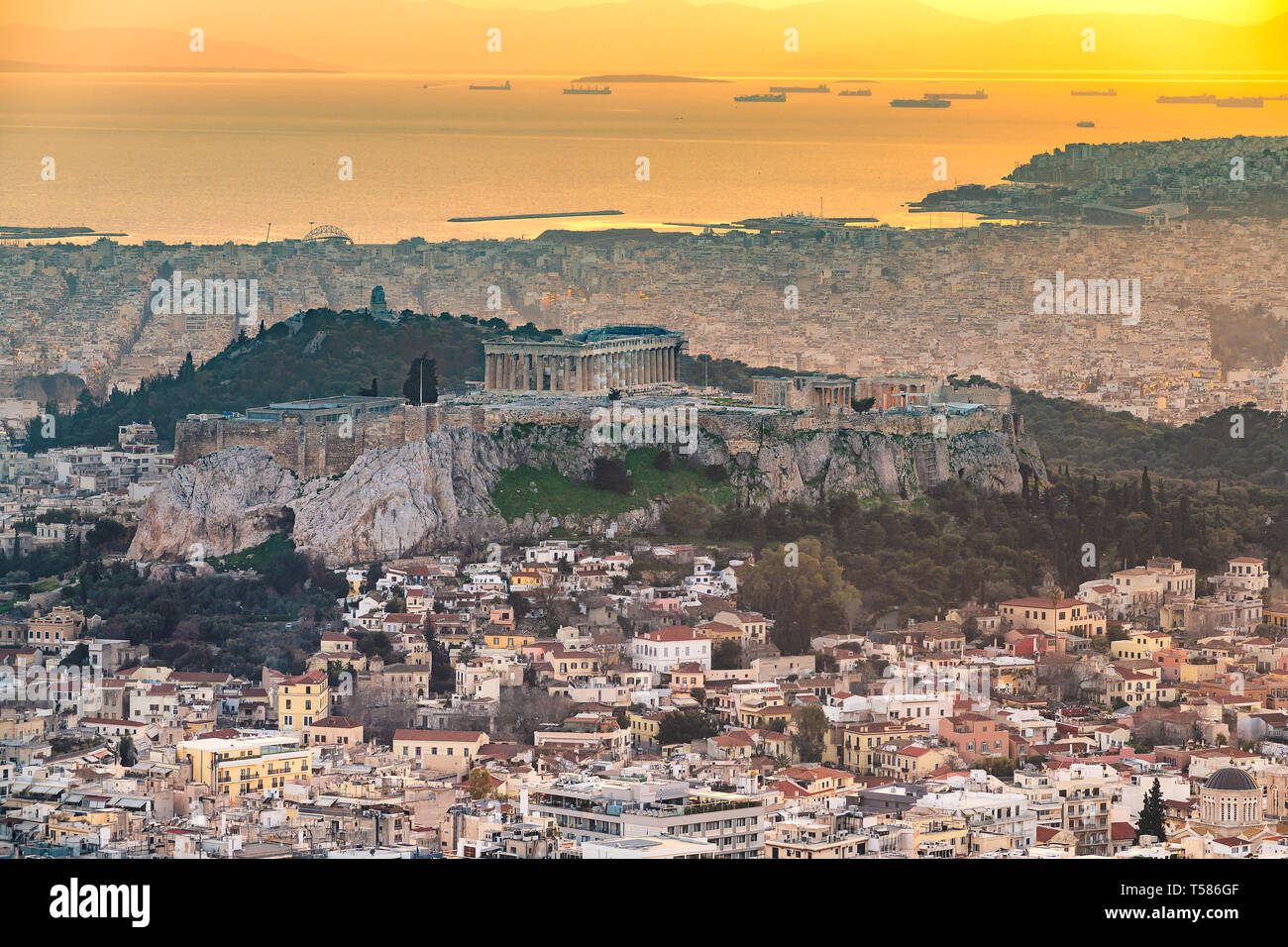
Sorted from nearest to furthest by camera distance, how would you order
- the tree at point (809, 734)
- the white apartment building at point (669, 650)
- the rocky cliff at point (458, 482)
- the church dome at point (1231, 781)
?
the church dome at point (1231, 781) < the tree at point (809, 734) < the white apartment building at point (669, 650) < the rocky cliff at point (458, 482)

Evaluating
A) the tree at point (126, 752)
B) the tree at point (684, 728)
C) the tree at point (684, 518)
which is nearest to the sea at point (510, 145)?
the tree at point (684, 518)

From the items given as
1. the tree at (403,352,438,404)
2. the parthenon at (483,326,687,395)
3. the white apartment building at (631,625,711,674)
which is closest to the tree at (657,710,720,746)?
the white apartment building at (631,625,711,674)

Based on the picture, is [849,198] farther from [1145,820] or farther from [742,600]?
[1145,820]

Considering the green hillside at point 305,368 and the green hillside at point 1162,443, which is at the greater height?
the green hillside at point 305,368

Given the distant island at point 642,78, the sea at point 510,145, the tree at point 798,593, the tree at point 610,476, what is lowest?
the tree at point 798,593

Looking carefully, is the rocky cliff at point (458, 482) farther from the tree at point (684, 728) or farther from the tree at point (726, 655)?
the tree at point (684, 728)
